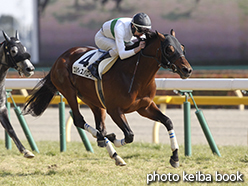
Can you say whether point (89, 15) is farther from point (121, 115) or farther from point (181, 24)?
point (121, 115)

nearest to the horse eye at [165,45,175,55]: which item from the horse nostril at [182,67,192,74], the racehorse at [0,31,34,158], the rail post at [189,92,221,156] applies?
the horse nostril at [182,67,192,74]

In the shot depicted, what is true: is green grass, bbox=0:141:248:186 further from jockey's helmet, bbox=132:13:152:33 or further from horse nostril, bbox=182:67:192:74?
jockey's helmet, bbox=132:13:152:33

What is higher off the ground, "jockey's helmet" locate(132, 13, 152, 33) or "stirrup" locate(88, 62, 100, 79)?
"jockey's helmet" locate(132, 13, 152, 33)

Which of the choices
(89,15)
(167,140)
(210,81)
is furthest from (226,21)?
(210,81)

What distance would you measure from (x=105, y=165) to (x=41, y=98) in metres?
1.37

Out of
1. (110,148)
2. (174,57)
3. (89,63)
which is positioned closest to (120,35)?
(89,63)

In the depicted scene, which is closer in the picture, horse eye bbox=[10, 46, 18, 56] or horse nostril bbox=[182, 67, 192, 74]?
horse nostril bbox=[182, 67, 192, 74]

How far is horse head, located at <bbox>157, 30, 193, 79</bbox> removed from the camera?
4.18 meters

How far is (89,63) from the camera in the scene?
5.01m

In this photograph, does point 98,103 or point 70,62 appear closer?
point 98,103

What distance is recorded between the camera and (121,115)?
458cm

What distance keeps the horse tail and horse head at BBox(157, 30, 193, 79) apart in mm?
1994

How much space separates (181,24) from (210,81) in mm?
13181

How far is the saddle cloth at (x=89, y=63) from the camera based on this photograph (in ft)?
15.8
